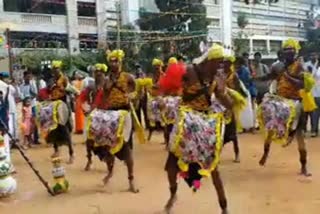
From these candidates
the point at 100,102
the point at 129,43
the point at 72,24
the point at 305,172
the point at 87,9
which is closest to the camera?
the point at 100,102

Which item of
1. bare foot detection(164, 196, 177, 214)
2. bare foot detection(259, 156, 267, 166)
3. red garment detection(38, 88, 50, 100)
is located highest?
red garment detection(38, 88, 50, 100)

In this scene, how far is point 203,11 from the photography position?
103ft

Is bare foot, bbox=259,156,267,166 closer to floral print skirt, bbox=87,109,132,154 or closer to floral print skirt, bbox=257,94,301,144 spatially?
floral print skirt, bbox=257,94,301,144

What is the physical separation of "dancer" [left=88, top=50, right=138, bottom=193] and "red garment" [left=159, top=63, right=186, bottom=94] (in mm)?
1258

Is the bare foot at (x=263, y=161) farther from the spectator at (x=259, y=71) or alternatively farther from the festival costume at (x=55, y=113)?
the spectator at (x=259, y=71)

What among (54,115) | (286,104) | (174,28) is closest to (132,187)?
(286,104)

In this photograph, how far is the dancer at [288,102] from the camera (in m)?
7.04

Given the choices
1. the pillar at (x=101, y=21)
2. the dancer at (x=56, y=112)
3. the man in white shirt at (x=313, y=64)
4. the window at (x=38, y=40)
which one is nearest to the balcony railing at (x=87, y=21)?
the pillar at (x=101, y=21)

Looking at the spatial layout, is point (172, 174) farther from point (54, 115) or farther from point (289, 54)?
point (54, 115)

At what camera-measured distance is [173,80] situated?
5.45m

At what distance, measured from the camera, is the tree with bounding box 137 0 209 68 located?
29797 millimetres

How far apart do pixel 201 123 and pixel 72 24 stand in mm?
27532

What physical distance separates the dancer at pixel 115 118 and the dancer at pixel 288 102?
5.62ft

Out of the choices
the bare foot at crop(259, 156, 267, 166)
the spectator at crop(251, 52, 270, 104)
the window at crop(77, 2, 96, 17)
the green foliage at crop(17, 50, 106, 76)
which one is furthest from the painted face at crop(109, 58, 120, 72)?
the window at crop(77, 2, 96, 17)
